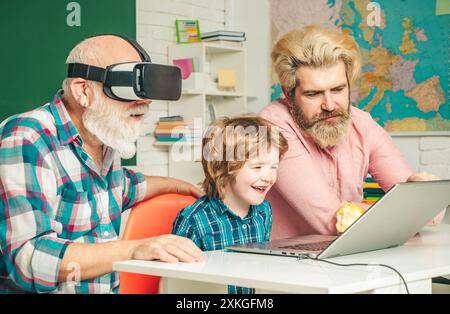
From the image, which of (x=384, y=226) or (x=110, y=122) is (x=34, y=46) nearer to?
(x=110, y=122)

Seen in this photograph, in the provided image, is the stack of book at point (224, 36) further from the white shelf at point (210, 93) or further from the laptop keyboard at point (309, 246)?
the laptop keyboard at point (309, 246)

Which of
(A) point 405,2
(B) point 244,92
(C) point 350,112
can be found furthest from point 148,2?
(C) point 350,112

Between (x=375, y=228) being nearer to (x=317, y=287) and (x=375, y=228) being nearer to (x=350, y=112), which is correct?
(x=317, y=287)

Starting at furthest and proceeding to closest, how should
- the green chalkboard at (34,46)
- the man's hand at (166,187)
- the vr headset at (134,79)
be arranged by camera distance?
1. the green chalkboard at (34,46)
2. the man's hand at (166,187)
3. the vr headset at (134,79)

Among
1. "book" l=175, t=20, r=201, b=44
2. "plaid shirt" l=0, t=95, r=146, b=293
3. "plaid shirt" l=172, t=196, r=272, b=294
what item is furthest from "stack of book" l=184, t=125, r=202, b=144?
"plaid shirt" l=0, t=95, r=146, b=293

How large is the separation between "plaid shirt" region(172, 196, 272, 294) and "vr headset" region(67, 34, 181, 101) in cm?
35

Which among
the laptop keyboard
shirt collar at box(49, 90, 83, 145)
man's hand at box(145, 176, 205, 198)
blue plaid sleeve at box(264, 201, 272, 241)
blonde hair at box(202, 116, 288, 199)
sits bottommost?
blue plaid sleeve at box(264, 201, 272, 241)

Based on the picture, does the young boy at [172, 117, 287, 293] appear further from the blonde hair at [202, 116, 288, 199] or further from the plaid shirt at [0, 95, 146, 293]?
the plaid shirt at [0, 95, 146, 293]

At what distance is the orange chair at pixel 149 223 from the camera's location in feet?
6.04

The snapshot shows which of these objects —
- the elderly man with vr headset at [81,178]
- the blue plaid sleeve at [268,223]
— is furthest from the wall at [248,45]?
the elderly man with vr headset at [81,178]

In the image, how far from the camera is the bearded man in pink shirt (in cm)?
219

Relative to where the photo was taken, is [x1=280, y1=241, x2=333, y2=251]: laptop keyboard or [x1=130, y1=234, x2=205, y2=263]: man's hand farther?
[x1=280, y1=241, x2=333, y2=251]: laptop keyboard

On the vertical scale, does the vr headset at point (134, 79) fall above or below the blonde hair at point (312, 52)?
below
